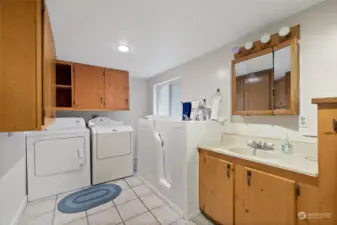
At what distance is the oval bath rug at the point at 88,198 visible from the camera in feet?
7.23

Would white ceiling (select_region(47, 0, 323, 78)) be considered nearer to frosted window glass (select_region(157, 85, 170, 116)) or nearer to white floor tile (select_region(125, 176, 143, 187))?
frosted window glass (select_region(157, 85, 170, 116))

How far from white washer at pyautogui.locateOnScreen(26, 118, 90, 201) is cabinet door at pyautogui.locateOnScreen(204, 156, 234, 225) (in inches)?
82.6

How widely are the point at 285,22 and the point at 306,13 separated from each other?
0.17 meters

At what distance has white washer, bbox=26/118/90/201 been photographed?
94.9 inches

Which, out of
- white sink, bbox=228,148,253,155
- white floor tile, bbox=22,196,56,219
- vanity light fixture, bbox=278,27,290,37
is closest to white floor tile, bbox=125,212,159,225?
white floor tile, bbox=22,196,56,219

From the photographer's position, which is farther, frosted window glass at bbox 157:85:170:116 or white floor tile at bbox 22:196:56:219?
frosted window glass at bbox 157:85:170:116

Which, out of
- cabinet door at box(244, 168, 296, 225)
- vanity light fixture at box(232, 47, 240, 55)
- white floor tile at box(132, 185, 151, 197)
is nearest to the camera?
cabinet door at box(244, 168, 296, 225)

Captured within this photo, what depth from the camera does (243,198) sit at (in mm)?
1519

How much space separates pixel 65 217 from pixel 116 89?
2297 millimetres

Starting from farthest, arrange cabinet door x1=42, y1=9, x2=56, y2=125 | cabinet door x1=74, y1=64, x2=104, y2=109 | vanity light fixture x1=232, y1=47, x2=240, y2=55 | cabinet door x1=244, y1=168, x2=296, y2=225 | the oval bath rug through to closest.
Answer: cabinet door x1=74, y1=64, x2=104, y2=109, the oval bath rug, vanity light fixture x1=232, y1=47, x2=240, y2=55, cabinet door x1=244, y1=168, x2=296, y2=225, cabinet door x1=42, y1=9, x2=56, y2=125

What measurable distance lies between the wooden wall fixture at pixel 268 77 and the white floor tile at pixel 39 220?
8.66 feet

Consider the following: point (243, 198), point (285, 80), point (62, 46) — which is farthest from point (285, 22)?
point (62, 46)

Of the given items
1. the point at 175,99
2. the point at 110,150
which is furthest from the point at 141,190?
the point at 175,99

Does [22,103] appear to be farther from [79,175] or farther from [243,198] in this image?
[79,175]
